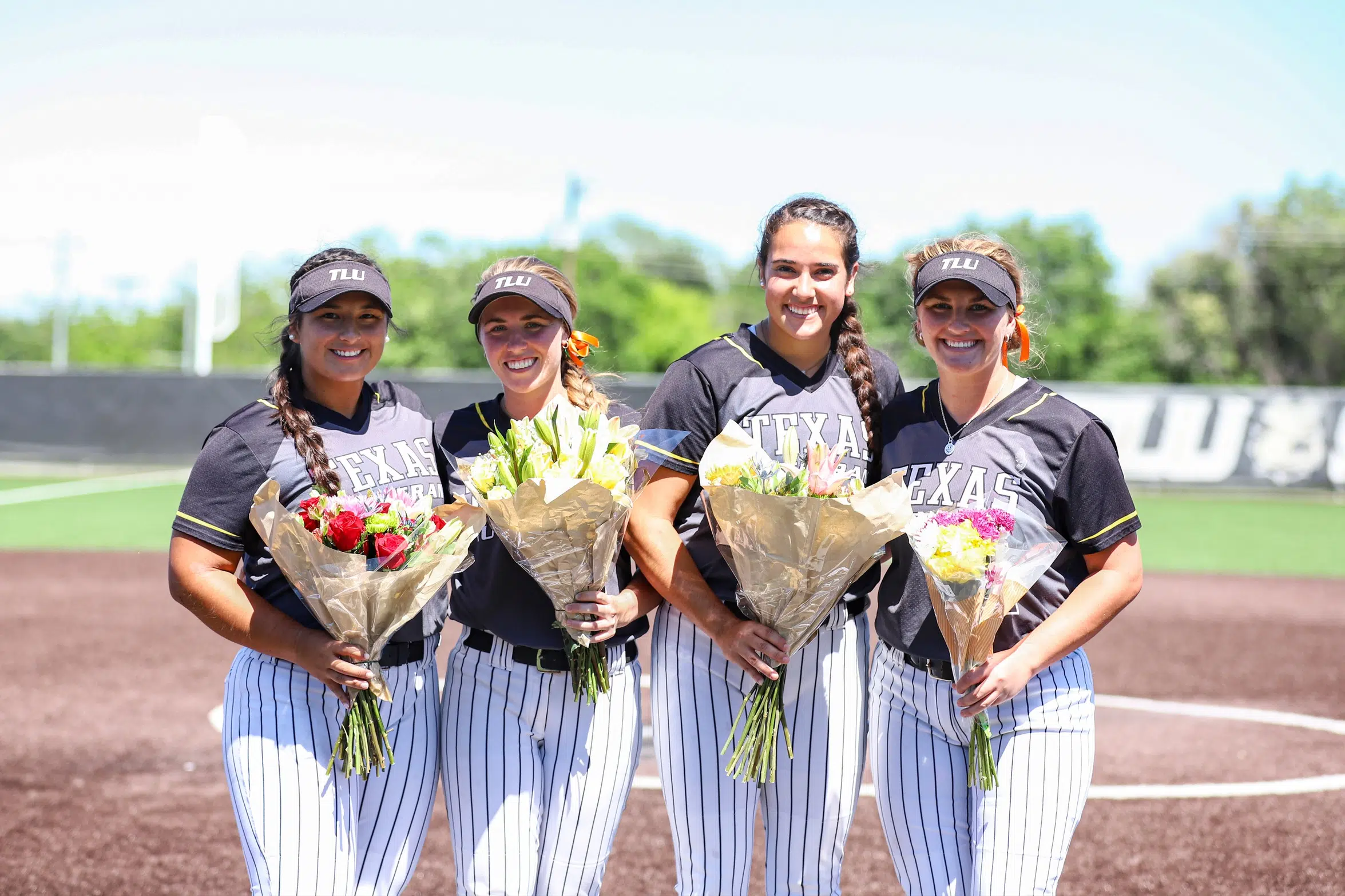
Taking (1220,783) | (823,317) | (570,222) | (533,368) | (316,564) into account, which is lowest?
(1220,783)

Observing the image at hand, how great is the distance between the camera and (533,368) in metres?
3.14

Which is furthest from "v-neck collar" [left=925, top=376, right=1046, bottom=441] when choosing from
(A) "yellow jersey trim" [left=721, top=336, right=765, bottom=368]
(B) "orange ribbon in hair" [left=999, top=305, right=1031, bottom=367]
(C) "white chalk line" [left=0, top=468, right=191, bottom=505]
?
(C) "white chalk line" [left=0, top=468, right=191, bottom=505]

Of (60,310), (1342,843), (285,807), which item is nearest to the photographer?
(285,807)

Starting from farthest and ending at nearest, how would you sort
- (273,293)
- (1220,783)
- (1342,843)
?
(273,293) → (1220,783) → (1342,843)

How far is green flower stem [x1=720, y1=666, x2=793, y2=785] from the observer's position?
3004mm

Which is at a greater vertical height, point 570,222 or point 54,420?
point 570,222

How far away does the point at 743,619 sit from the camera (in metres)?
3.03

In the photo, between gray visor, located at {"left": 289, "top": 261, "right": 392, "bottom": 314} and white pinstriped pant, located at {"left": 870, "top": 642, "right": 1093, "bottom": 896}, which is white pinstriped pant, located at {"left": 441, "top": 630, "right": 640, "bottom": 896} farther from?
gray visor, located at {"left": 289, "top": 261, "right": 392, "bottom": 314}

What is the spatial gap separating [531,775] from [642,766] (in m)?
3.10

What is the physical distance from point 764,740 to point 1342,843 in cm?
336

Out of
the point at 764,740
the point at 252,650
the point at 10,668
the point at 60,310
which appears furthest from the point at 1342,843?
the point at 60,310

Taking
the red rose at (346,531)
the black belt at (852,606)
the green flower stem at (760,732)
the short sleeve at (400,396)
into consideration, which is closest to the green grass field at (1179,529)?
the short sleeve at (400,396)

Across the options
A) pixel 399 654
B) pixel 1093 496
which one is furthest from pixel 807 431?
pixel 399 654

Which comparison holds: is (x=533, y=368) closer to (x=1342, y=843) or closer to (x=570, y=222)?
(x=1342, y=843)
